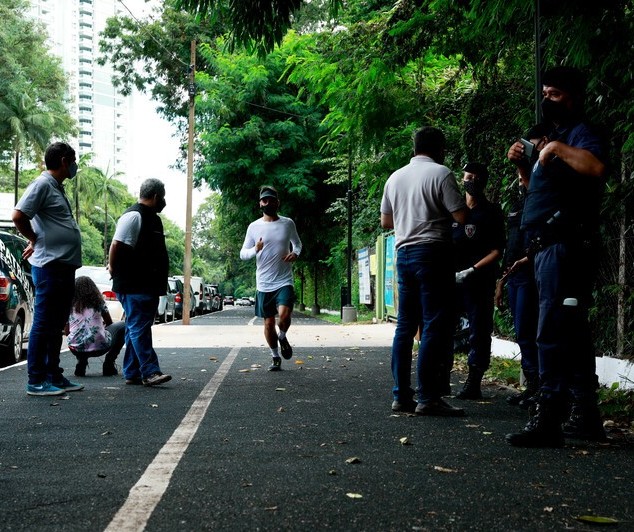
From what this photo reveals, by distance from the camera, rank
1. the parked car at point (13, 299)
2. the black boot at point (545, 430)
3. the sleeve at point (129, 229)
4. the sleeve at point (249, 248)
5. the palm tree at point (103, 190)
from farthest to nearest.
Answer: the palm tree at point (103, 190) → the parked car at point (13, 299) → the sleeve at point (249, 248) → the sleeve at point (129, 229) → the black boot at point (545, 430)

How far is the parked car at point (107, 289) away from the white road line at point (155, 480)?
9.84m

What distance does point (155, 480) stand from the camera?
156 inches

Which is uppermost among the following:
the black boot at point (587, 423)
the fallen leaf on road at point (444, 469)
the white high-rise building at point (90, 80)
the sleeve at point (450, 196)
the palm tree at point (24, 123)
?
the white high-rise building at point (90, 80)

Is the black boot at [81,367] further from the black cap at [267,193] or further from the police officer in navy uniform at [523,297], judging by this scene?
the police officer in navy uniform at [523,297]

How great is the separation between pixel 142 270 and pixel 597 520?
5491 mm

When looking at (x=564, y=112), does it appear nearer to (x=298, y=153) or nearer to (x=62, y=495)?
(x=62, y=495)

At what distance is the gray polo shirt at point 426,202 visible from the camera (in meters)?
6.16

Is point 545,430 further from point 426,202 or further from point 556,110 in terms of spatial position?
point 426,202

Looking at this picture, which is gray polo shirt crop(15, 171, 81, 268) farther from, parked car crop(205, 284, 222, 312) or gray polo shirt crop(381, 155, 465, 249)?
parked car crop(205, 284, 222, 312)

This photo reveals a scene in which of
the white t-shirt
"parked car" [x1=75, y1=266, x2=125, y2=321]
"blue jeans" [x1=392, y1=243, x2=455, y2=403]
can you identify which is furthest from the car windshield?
"blue jeans" [x1=392, y1=243, x2=455, y2=403]

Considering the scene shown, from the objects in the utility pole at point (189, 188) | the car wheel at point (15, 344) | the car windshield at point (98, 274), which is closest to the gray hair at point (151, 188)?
the car wheel at point (15, 344)

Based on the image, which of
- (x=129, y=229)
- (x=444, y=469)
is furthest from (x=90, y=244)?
(x=444, y=469)

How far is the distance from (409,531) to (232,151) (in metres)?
29.8

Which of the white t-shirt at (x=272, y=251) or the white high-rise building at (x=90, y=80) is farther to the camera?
the white high-rise building at (x=90, y=80)
